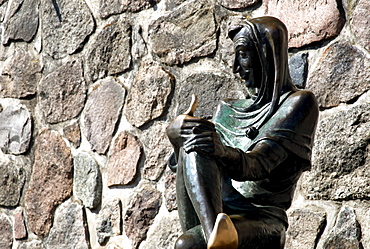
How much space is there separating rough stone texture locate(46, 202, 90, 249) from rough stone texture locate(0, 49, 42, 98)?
69 centimetres

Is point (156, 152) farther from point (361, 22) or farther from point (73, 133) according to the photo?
point (361, 22)

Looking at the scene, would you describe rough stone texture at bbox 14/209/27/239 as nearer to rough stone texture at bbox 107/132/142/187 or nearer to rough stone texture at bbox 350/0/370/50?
rough stone texture at bbox 107/132/142/187

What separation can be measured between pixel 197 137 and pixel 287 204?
421 mm

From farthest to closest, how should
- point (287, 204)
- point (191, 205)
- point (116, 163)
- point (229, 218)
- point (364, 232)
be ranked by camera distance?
point (116, 163), point (364, 232), point (287, 204), point (191, 205), point (229, 218)

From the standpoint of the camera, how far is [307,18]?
2.94 meters

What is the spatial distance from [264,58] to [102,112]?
1.50 metres

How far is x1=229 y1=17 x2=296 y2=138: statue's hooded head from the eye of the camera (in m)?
2.24

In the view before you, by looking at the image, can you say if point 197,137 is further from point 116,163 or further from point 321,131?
point 116,163

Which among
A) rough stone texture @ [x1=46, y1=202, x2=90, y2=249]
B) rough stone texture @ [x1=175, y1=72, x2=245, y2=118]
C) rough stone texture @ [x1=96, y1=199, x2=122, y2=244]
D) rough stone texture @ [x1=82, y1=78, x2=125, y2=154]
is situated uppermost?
rough stone texture @ [x1=175, y1=72, x2=245, y2=118]

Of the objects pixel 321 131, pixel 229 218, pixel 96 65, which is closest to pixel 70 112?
pixel 96 65

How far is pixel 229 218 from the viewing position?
6.39 feet

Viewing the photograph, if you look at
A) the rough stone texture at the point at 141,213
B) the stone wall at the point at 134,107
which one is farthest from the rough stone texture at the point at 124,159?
the rough stone texture at the point at 141,213

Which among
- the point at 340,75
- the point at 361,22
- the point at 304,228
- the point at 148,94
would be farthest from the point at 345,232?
the point at 148,94

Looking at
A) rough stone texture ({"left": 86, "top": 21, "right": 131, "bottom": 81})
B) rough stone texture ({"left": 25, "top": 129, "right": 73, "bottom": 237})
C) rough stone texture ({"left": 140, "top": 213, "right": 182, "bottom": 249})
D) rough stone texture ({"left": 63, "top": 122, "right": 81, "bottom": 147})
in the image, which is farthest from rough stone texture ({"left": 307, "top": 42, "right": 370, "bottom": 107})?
rough stone texture ({"left": 25, "top": 129, "right": 73, "bottom": 237})
